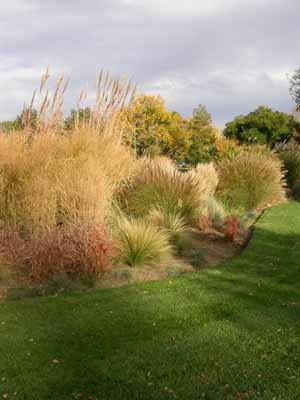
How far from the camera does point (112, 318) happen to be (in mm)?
5430

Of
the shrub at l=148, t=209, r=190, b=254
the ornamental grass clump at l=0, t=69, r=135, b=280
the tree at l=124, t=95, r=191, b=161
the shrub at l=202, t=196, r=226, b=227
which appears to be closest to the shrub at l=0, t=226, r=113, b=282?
the ornamental grass clump at l=0, t=69, r=135, b=280

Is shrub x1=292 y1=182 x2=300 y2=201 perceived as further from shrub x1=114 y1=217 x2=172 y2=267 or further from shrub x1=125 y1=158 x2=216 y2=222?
shrub x1=114 y1=217 x2=172 y2=267

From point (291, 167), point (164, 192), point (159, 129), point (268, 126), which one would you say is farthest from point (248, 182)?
point (268, 126)

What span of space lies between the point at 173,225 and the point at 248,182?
6013 millimetres

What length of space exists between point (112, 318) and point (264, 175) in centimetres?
1055

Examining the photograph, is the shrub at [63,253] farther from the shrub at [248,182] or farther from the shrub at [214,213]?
the shrub at [248,182]

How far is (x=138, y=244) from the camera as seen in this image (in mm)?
7848

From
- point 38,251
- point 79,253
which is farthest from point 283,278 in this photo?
point 38,251

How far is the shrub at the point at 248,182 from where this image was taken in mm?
14781

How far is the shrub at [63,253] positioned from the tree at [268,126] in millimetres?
35387

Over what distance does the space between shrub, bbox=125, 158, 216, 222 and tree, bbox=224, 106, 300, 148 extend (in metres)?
31.1

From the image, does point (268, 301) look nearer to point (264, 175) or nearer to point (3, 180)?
point (3, 180)

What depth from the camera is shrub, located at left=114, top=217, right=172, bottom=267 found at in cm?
777

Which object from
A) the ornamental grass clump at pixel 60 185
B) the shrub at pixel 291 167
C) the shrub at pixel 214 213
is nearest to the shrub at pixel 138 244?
the ornamental grass clump at pixel 60 185
